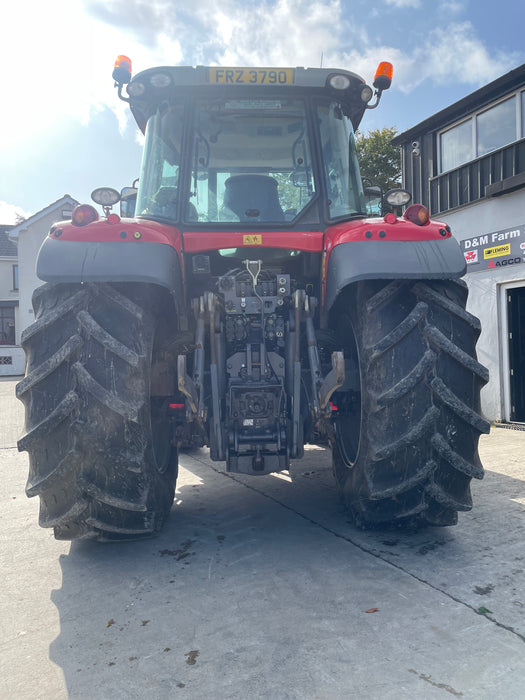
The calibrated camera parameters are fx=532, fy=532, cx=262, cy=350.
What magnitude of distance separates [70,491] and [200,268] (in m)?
1.48

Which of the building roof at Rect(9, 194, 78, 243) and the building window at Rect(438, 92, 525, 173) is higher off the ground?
the building roof at Rect(9, 194, 78, 243)

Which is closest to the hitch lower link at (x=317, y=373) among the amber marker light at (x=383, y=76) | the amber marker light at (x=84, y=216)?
the amber marker light at (x=84, y=216)

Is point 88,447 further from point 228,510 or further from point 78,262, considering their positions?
point 228,510

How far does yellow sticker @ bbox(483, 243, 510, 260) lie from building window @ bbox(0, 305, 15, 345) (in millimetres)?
28959

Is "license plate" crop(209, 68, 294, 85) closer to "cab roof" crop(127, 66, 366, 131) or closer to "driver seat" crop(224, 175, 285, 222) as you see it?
"cab roof" crop(127, 66, 366, 131)

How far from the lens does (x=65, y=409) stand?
104 inches

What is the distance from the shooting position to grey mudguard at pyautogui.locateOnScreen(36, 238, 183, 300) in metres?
2.77

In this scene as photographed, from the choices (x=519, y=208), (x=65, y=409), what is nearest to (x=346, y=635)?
(x=65, y=409)

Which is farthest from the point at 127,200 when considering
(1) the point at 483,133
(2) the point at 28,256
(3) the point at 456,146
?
(2) the point at 28,256

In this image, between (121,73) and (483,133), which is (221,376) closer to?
(121,73)

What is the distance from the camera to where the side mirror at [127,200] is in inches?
164

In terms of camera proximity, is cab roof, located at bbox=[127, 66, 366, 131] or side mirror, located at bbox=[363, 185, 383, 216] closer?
cab roof, located at bbox=[127, 66, 366, 131]

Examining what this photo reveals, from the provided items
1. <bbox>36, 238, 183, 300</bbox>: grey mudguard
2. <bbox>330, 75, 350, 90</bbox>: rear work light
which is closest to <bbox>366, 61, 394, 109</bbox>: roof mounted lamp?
<bbox>330, 75, 350, 90</bbox>: rear work light

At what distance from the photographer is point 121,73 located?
351 cm
